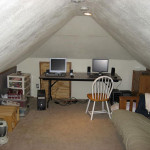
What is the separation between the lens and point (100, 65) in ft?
16.3

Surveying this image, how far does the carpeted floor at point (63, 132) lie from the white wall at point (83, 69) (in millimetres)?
975

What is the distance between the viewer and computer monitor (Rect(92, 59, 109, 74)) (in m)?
4.95

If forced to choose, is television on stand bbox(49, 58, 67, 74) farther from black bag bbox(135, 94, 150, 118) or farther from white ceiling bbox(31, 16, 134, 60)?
black bag bbox(135, 94, 150, 118)

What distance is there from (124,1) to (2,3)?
39.7 inches

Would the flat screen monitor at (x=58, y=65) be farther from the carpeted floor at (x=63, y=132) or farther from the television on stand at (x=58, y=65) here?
the carpeted floor at (x=63, y=132)

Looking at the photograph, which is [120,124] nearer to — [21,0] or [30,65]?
[21,0]

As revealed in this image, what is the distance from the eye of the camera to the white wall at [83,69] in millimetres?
5289

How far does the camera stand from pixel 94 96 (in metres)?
4.12

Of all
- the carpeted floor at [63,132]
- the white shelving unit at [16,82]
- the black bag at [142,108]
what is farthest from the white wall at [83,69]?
the black bag at [142,108]

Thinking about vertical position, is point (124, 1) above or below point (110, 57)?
above

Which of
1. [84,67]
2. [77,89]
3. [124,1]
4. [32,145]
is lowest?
[32,145]

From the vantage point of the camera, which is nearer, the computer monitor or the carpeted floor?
the carpeted floor

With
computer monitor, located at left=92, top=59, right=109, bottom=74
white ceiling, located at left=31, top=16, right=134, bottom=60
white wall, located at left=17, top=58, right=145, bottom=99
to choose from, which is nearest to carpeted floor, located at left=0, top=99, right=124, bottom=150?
white wall, located at left=17, top=58, right=145, bottom=99

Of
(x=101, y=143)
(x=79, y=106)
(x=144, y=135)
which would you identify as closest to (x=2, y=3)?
(x=144, y=135)
